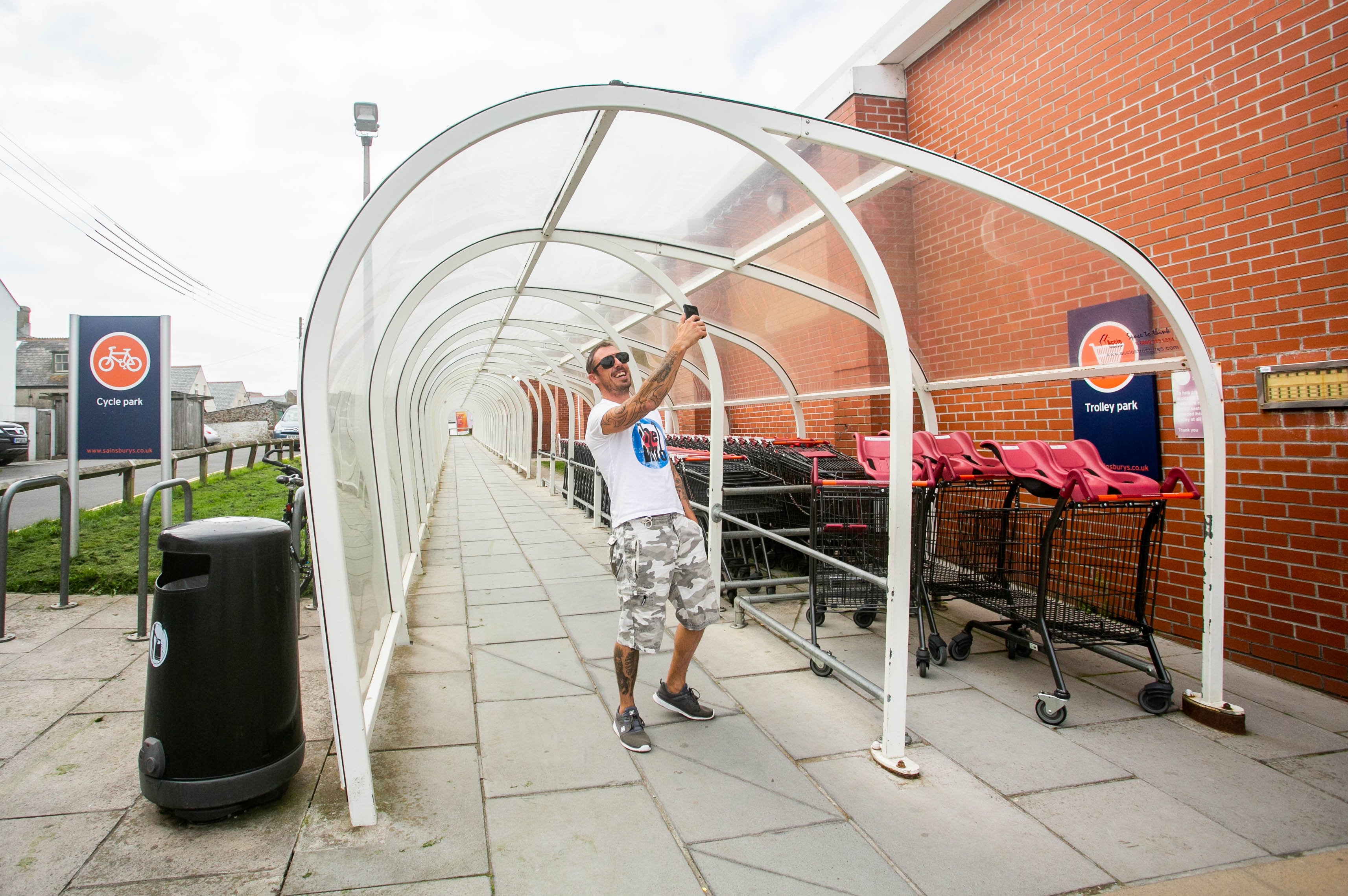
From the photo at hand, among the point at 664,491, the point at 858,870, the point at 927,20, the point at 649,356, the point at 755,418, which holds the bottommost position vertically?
the point at 858,870

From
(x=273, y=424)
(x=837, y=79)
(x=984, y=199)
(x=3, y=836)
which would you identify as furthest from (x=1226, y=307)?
(x=273, y=424)

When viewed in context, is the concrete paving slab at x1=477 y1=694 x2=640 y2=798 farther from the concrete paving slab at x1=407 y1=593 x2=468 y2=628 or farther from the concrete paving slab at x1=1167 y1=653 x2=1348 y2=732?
the concrete paving slab at x1=1167 y1=653 x2=1348 y2=732

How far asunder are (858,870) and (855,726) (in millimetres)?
1048

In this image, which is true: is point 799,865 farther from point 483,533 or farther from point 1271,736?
point 483,533

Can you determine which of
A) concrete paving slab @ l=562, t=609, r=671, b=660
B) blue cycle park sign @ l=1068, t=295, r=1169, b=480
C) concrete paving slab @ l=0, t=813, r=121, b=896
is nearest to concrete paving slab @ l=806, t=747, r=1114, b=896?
concrete paving slab @ l=562, t=609, r=671, b=660

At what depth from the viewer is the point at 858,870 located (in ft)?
6.98

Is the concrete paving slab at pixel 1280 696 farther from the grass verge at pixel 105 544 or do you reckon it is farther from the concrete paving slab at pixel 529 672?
the grass verge at pixel 105 544

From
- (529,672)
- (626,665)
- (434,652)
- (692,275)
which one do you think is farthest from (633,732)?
(692,275)

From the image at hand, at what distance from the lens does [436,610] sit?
204 inches

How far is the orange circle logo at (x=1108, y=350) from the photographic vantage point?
12.9 ft

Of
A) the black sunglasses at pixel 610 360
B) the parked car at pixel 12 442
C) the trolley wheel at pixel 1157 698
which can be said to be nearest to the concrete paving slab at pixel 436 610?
the black sunglasses at pixel 610 360

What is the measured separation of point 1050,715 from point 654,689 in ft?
5.70

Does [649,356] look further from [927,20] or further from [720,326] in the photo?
[927,20]

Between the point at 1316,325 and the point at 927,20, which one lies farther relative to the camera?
the point at 927,20
